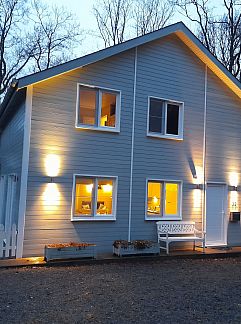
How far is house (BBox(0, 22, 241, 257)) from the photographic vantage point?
10492 mm

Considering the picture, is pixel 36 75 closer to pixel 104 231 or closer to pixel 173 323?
pixel 104 231

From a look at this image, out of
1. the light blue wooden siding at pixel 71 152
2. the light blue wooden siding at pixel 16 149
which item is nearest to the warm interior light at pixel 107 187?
the light blue wooden siding at pixel 71 152

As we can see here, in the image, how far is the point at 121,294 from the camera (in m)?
7.25

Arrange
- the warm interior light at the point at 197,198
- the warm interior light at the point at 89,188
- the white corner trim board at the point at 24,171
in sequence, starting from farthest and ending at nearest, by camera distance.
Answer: the warm interior light at the point at 197,198
the warm interior light at the point at 89,188
the white corner trim board at the point at 24,171

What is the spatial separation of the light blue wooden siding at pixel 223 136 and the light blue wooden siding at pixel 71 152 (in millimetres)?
3305

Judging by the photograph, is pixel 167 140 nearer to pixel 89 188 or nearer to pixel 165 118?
pixel 165 118

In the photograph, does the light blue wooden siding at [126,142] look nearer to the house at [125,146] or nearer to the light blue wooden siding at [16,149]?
the house at [125,146]

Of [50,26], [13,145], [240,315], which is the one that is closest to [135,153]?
[13,145]

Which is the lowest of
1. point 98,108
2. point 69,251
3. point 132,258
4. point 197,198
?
point 132,258

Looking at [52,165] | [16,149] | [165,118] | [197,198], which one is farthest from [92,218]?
[165,118]

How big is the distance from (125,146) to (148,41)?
3417 mm

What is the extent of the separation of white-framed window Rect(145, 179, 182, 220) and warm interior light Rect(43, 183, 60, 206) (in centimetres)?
302

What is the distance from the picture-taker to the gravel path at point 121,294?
235 inches

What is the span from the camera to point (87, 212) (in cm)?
1124
